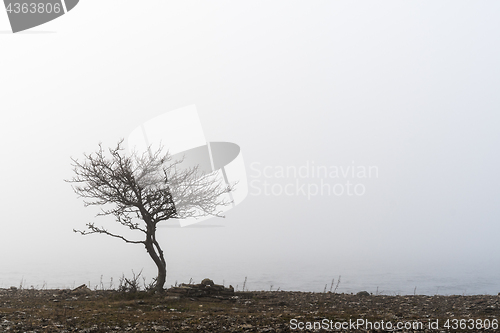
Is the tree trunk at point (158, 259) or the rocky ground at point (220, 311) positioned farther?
the tree trunk at point (158, 259)

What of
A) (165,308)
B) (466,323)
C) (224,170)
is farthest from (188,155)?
(466,323)

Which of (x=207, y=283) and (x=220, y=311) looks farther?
(x=207, y=283)

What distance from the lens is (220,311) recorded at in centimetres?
1630

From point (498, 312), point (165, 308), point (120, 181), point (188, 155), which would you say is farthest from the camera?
point (188, 155)

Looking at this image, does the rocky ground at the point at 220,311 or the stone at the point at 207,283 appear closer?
the rocky ground at the point at 220,311

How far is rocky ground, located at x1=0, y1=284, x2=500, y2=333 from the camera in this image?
500 inches

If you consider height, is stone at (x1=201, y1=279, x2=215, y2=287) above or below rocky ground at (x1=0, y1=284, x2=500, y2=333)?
above

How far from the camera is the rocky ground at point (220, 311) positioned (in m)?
12.7

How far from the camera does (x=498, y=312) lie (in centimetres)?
1566

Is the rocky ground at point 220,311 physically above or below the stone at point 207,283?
below

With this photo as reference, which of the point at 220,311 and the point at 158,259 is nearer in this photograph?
the point at 220,311

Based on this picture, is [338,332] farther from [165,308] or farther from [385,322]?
[165,308]

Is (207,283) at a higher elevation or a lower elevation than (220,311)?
higher

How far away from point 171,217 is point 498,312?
1623 cm
